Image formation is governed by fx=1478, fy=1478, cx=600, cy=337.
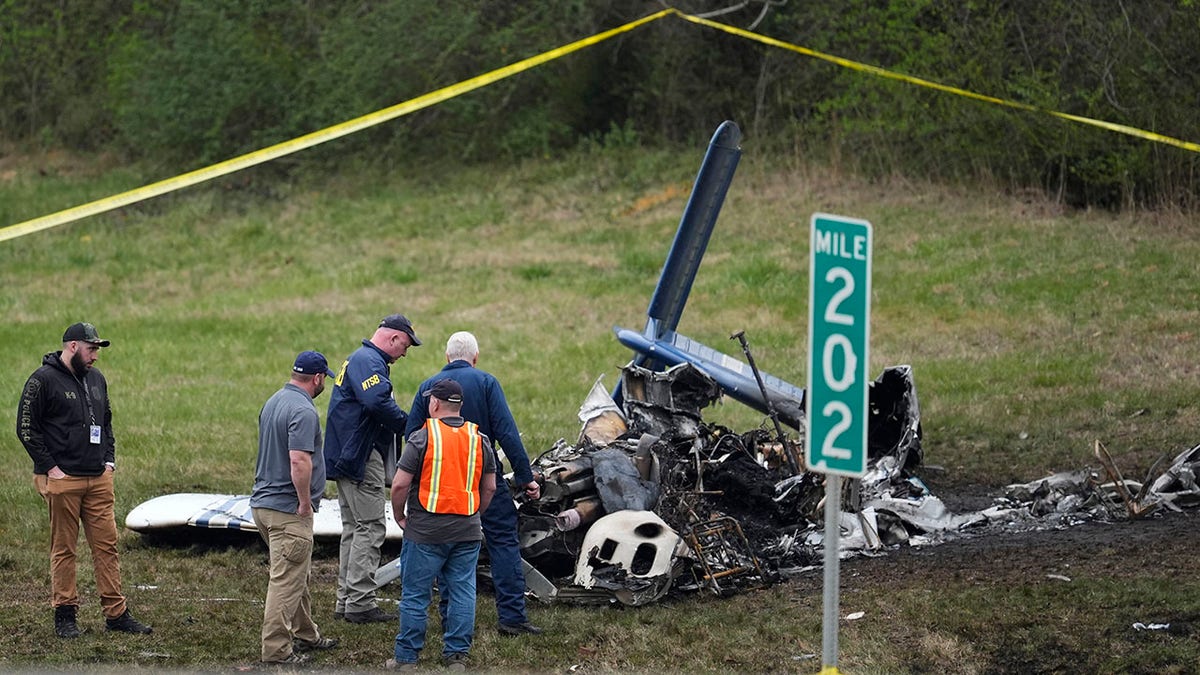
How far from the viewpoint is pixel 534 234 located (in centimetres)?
2542

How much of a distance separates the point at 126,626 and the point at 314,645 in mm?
1143

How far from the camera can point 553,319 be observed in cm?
2033

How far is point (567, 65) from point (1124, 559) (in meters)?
24.3

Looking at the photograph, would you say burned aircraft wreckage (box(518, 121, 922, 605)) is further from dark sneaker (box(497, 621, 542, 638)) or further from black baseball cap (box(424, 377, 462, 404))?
black baseball cap (box(424, 377, 462, 404))

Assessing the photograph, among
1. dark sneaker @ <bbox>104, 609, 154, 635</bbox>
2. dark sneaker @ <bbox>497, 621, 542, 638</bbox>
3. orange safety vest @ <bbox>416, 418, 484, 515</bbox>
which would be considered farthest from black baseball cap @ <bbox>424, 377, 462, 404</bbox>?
dark sneaker @ <bbox>104, 609, 154, 635</bbox>

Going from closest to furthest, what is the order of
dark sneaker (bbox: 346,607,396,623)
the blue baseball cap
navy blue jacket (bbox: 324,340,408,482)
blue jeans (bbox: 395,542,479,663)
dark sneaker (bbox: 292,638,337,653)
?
1. blue jeans (bbox: 395,542,479,663)
2. the blue baseball cap
3. dark sneaker (bbox: 292,638,337,653)
4. navy blue jacket (bbox: 324,340,408,482)
5. dark sneaker (bbox: 346,607,396,623)

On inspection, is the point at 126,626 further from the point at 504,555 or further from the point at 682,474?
the point at 682,474

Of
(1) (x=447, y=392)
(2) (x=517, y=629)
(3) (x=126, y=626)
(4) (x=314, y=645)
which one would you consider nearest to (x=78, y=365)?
(3) (x=126, y=626)

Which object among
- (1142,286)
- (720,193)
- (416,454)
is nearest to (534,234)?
(1142,286)

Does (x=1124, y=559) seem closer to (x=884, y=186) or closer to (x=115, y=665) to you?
(x=115, y=665)

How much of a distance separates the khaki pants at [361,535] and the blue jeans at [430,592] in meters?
1.03

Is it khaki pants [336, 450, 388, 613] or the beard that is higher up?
the beard

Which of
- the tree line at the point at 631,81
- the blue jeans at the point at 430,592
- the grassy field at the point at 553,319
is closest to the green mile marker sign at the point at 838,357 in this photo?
the grassy field at the point at 553,319

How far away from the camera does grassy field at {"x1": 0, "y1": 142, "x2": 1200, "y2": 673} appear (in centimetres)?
866
